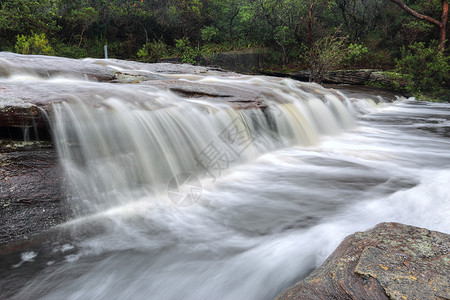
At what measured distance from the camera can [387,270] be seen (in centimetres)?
122

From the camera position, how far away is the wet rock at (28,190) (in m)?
2.29

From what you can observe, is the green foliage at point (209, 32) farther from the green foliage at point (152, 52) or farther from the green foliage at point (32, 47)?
the green foliage at point (32, 47)

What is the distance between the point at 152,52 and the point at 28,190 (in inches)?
727

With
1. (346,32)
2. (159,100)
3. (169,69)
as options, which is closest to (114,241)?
(159,100)

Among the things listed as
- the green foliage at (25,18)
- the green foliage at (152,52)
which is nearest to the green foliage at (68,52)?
the green foliage at (25,18)

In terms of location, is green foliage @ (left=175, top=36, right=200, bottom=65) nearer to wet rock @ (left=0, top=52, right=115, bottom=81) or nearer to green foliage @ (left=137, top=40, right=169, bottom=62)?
green foliage @ (left=137, top=40, right=169, bottom=62)

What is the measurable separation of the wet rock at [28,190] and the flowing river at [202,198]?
14 cm

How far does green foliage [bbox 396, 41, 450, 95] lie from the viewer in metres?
10.6

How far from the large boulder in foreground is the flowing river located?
623mm

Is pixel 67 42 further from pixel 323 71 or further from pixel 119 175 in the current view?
pixel 119 175

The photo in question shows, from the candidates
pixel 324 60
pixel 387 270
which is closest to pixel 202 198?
pixel 387 270

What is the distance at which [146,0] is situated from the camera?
845 inches

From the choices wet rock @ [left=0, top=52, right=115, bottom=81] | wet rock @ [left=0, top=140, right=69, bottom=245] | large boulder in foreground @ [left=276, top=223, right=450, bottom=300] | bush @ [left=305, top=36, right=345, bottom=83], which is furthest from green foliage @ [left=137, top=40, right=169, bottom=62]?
large boulder in foreground @ [left=276, top=223, right=450, bottom=300]

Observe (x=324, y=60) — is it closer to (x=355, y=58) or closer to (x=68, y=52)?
(x=355, y=58)
